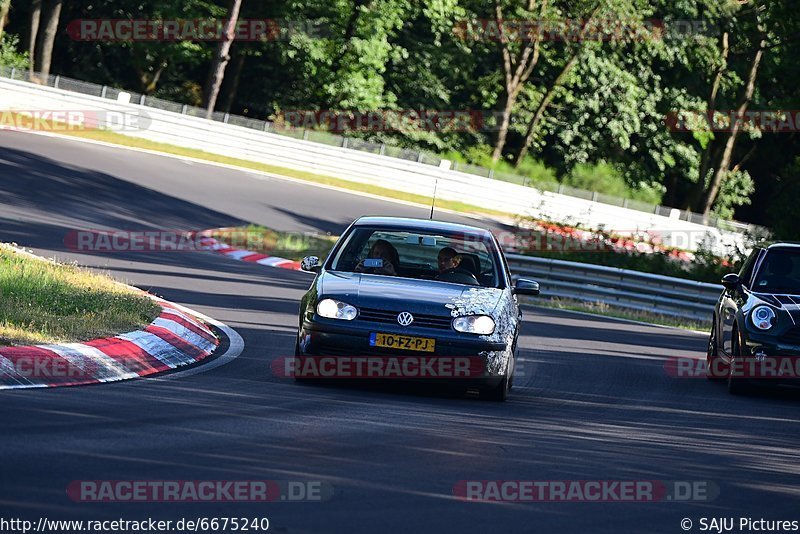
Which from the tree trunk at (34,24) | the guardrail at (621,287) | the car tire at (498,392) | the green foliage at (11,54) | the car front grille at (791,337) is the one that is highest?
the tree trunk at (34,24)

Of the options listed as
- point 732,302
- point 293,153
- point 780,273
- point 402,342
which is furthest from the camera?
point 293,153

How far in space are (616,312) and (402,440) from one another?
16.0 m

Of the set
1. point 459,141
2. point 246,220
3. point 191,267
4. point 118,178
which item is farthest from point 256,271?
point 459,141

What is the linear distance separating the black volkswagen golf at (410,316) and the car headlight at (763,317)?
296cm

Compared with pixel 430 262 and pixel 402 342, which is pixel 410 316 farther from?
pixel 430 262

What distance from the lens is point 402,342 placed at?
10312 millimetres

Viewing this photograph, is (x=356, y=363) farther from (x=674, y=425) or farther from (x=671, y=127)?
(x=671, y=127)

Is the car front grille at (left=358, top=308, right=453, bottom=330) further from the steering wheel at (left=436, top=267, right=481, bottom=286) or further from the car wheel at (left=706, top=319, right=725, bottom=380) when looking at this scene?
the car wheel at (left=706, top=319, right=725, bottom=380)

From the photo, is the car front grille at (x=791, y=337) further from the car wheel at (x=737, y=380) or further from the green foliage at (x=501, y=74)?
the green foliage at (x=501, y=74)

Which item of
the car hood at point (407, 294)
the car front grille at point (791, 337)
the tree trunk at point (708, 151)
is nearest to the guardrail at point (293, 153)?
the tree trunk at point (708, 151)

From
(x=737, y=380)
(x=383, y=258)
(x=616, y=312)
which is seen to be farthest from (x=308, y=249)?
(x=383, y=258)

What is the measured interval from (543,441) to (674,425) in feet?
6.96

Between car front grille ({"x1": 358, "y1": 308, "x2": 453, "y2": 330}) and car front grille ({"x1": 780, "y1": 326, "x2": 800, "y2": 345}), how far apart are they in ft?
13.6

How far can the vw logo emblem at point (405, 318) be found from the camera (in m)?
10.4
